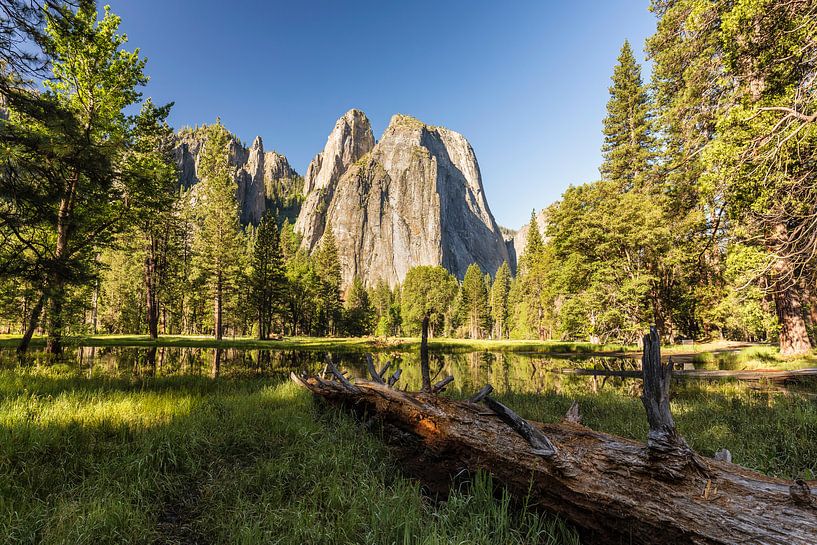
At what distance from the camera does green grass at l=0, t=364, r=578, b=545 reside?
2.96 meters

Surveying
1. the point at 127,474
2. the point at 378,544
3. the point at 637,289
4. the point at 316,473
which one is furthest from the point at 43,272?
the point at 637,289

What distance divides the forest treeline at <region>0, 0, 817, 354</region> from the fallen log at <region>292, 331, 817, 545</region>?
9.27 metres

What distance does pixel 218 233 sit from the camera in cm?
3591

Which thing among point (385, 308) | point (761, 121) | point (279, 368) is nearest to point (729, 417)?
point (761, 121)

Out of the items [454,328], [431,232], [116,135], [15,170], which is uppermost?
[431,232]

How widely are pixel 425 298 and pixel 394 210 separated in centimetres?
10180

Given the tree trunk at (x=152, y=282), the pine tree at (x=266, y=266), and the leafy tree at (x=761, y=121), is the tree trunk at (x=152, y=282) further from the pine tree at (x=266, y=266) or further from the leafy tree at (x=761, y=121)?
Answer: the leafy tree at (x=761, y=121)

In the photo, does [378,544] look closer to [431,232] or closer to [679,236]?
[679,236]

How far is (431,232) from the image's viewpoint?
163000 mm

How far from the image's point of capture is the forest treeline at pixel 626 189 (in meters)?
7.34

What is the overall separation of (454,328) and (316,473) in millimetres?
82272

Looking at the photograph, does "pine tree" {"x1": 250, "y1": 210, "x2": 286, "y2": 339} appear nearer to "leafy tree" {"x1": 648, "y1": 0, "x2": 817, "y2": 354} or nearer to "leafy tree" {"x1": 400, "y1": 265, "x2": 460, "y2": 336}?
"leafy tree" {"x1": 400, "y1": 265, "x2": 460, "y2": 336}

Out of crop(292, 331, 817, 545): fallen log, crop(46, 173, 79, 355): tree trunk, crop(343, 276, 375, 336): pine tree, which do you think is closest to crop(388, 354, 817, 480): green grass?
crop(292, 331, 817, 545): fallen log

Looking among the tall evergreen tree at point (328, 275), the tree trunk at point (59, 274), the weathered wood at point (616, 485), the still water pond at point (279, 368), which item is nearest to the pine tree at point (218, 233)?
the still water pond at point (279, 368)
